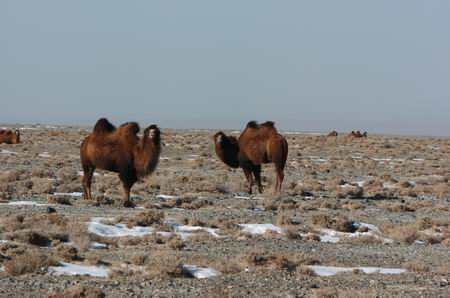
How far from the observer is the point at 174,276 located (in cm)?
1087

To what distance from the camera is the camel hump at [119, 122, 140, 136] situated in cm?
1959

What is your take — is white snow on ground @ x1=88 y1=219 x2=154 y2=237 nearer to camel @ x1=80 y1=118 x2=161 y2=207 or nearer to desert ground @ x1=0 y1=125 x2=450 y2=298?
desert ground @ x1=0 y1=125 x2=450 y2=298

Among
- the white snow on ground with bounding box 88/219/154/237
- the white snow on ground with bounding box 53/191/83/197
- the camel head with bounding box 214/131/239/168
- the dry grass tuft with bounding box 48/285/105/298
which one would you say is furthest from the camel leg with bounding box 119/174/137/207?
the dry grass tuft with bounding box 48/285/105/298

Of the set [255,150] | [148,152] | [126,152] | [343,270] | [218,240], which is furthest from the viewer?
[255,150]

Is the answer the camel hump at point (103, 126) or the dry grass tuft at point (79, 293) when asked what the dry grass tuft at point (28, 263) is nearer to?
the dry grass tuft at point (79, 293)

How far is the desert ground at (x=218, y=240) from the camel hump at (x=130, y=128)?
6.14 feet

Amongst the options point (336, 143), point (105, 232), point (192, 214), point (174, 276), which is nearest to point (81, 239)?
point (105, 232)

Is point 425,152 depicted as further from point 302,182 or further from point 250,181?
point 250,181

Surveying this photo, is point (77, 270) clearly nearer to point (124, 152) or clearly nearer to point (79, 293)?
point (79, 293)

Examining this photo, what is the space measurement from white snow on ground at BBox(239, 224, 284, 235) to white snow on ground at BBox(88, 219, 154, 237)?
2.16 meters

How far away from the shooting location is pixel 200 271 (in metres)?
11.4

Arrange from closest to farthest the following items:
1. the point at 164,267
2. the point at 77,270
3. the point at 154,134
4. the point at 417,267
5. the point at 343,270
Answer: the point at 164,267
the point at 77,270
the point at 343,270
the point at 417,267
the point at 154,134

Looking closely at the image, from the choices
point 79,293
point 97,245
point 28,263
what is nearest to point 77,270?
point 28,263

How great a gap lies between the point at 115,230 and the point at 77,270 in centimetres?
384
